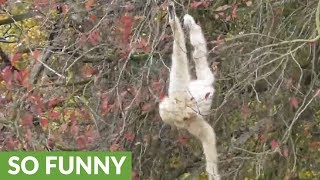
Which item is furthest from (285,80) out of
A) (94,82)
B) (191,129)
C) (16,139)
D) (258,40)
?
(16,139)

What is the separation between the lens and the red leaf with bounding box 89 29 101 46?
3.60 m

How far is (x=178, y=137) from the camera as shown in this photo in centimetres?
400

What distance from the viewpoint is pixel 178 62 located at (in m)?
2.98

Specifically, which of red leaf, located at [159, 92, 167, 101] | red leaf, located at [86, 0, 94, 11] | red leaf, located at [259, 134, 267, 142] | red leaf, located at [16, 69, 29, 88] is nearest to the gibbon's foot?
red leaf, located at [159, 92, 167, 101]

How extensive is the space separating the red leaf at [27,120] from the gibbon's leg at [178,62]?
28.6 inches

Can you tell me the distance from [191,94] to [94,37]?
0.66 m

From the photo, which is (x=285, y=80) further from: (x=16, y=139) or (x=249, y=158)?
(x=16, y=139)

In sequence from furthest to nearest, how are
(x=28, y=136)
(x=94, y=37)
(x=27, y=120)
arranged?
(x=94, y=37) → (x=27, y=120) → (x=28, y=136)

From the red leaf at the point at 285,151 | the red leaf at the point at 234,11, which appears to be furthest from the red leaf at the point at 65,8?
the red leaf at the point at 285,151

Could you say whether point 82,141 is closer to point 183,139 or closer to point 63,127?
point 63,127

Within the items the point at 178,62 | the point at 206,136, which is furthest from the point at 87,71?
the point at 178,62

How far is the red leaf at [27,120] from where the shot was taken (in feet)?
11.1

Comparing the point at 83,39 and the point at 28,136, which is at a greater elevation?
the point at 83,39

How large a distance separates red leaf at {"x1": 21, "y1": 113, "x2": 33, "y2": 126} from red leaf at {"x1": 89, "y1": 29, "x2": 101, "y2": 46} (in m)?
0.50
